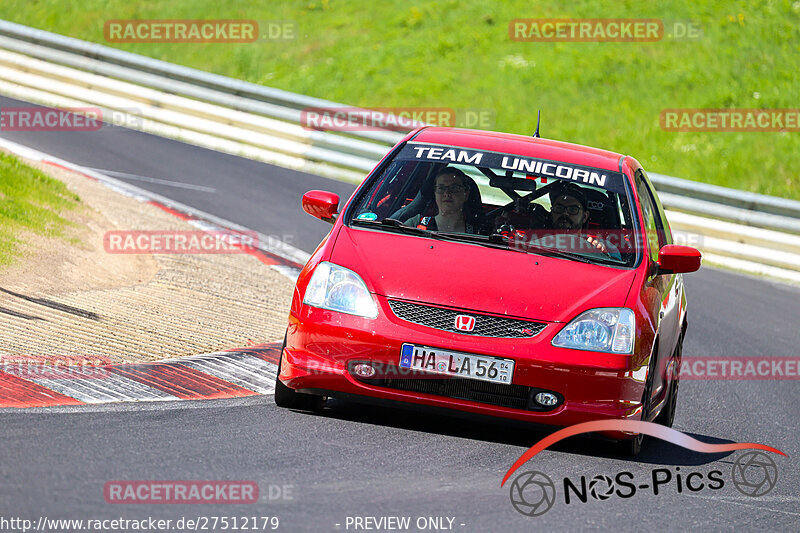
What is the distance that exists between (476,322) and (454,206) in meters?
1.26

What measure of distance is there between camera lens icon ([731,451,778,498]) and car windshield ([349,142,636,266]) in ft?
4.34

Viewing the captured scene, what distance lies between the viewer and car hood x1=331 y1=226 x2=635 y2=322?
20.2ft

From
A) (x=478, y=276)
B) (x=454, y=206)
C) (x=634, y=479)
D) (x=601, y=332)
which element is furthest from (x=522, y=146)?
(x=634, y=479)

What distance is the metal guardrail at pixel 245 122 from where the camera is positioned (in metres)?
16.2

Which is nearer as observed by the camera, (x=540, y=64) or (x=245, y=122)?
(x=245, y=122)

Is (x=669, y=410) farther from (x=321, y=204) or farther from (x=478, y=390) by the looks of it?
(x=321, y=204)

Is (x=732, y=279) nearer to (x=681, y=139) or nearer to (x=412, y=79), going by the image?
(x=681, y=139)

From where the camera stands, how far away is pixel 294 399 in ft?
21.7

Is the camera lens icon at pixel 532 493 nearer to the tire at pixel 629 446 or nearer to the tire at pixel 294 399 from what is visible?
the tire at pixel 629 446

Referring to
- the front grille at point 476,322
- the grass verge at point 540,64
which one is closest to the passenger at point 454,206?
the front grille at point 476,322

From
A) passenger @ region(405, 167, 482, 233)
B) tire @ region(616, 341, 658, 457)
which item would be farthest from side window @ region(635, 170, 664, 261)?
passenger @ region(405, 167, 482, 233)

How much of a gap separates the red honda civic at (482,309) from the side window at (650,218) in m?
0.06

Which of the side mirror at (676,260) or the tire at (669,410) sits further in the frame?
the tire at (669,410)

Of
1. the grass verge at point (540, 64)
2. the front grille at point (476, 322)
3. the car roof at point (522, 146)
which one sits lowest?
the front grille at point (476, 322)
